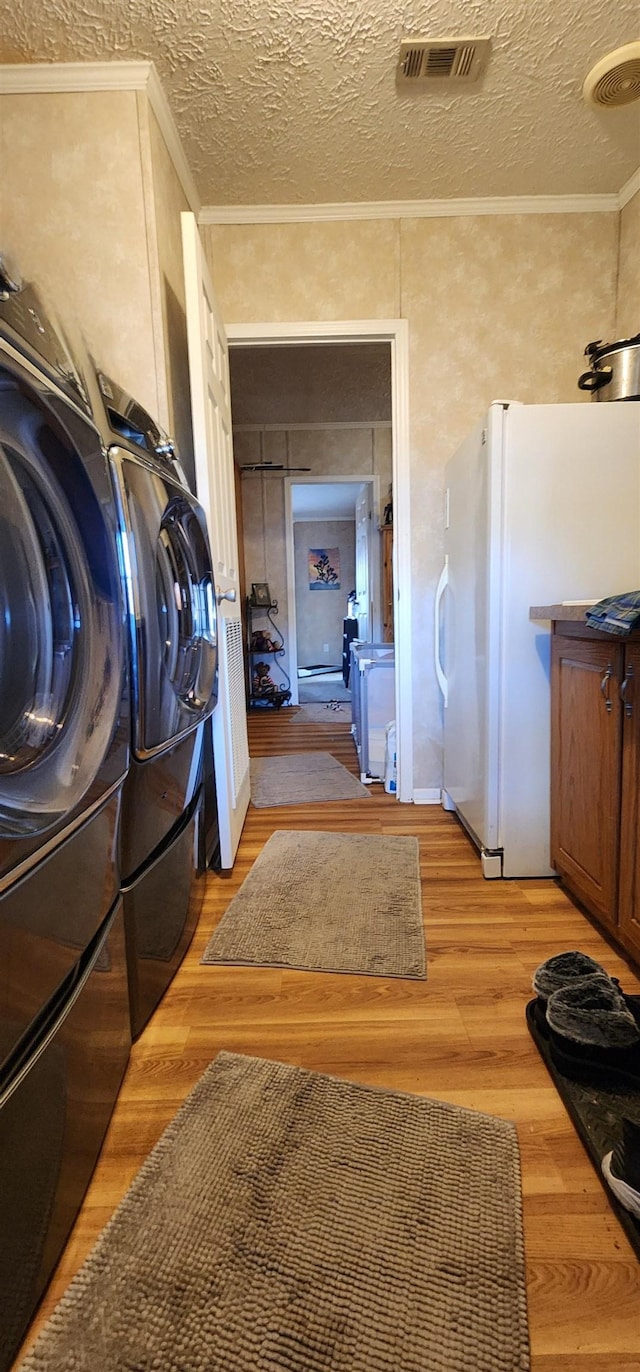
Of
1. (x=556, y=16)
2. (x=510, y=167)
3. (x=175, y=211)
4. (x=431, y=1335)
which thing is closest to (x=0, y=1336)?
(x=431, y=1335)

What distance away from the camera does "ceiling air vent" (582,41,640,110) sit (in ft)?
5.14

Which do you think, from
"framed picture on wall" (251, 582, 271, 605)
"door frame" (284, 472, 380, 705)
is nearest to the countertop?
"door frame" (284, 472, 380, 705)

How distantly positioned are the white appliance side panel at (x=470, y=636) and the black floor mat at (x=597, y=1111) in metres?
0.82

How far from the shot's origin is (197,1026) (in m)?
1.20

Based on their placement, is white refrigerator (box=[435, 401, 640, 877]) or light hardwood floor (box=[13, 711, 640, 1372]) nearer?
light hardwood floor (box=[13, 711, 640, 1372])

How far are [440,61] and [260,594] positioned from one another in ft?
13.2

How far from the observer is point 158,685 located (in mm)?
1136

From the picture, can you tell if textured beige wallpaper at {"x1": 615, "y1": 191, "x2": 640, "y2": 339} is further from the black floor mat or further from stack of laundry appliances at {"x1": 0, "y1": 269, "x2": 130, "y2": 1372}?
the black floor mat

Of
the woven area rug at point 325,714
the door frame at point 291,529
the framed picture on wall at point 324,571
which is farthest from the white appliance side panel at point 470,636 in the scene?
the framed picture on wall at point 324,571

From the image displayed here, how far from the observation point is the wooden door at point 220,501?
1620 millimetres

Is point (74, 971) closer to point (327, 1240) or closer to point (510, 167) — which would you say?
point (327, 1240)

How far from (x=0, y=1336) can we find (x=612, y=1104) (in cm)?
93

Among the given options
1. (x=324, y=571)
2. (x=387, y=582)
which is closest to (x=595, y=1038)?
(x=387, y=582)

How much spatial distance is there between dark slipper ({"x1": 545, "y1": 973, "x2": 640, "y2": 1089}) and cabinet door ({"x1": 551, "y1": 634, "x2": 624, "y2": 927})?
27 centimetres
